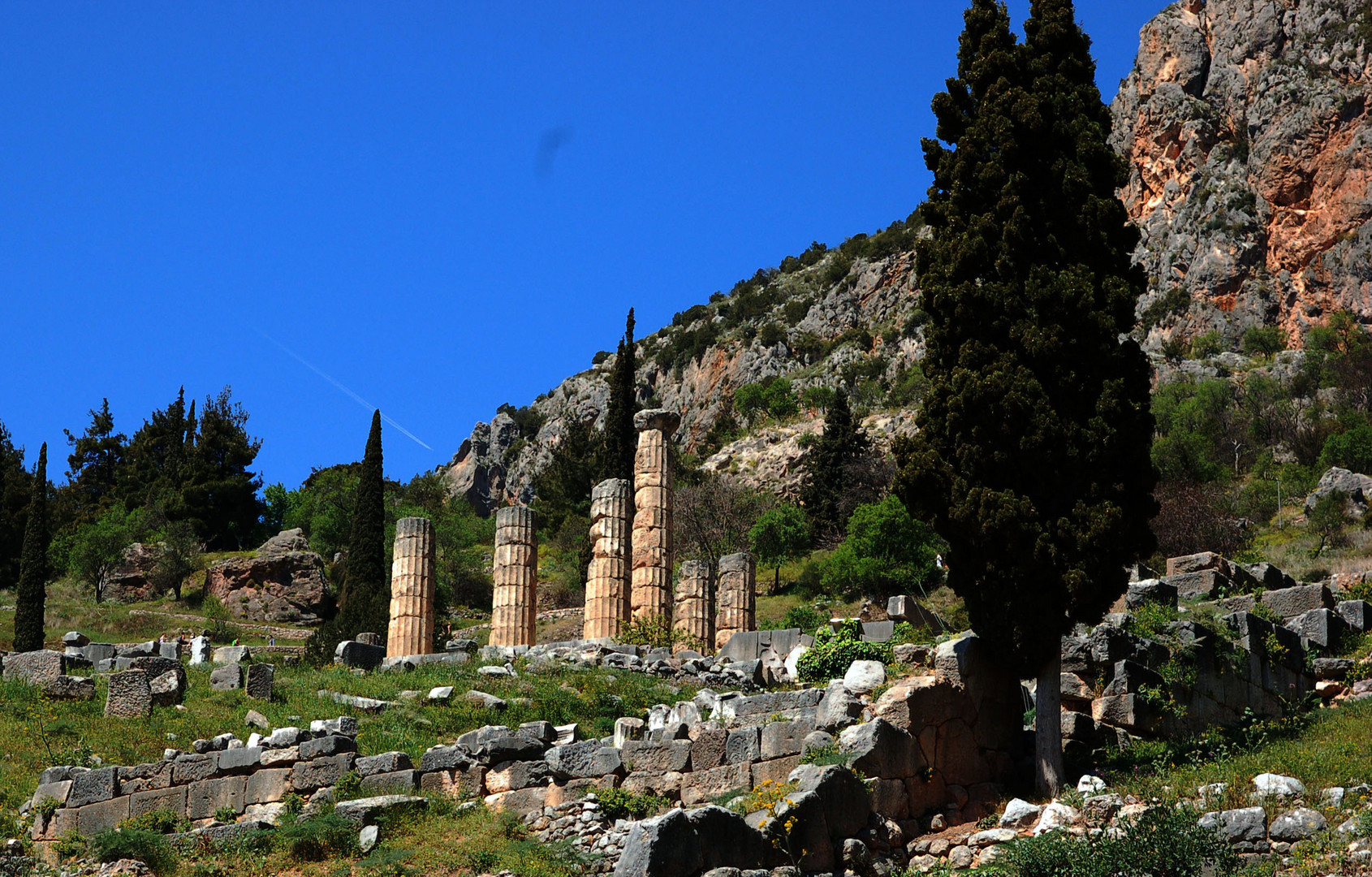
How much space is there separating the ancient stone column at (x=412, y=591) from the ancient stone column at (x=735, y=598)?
684 cm

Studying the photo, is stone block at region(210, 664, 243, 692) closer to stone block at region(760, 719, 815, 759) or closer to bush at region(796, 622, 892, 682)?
bush at region(796, 622, 892, 682)

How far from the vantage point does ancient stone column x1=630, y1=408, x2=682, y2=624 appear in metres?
32.6

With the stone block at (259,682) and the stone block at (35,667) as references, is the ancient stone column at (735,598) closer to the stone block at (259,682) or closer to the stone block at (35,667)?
the stone block at (259,682)

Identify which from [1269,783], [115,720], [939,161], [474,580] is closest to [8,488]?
[474,580]

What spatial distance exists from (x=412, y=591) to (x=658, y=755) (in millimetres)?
16779

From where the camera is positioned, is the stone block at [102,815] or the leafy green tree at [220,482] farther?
the leafy green tree at [220,482]

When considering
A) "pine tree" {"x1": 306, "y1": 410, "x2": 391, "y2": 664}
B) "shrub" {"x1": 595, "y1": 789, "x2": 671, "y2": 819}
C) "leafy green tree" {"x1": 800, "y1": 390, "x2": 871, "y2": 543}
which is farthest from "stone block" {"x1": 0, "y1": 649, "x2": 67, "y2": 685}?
"leafy green tree" {"x1": 800, "y1": 390, "x2": 871, "y2": 543}

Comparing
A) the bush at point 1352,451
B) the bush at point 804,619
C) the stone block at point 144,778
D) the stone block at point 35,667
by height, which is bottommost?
the stone block at point 144,778

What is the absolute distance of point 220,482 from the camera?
68.5 meters

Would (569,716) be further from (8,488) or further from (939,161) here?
(8,488)

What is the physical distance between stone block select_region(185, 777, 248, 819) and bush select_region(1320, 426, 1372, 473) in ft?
145

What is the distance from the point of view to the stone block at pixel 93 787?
61.4 feet

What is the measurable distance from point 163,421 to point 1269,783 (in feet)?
233

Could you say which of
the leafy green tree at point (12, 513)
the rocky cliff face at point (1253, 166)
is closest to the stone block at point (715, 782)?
the leafy green tree at point (12, 513)
